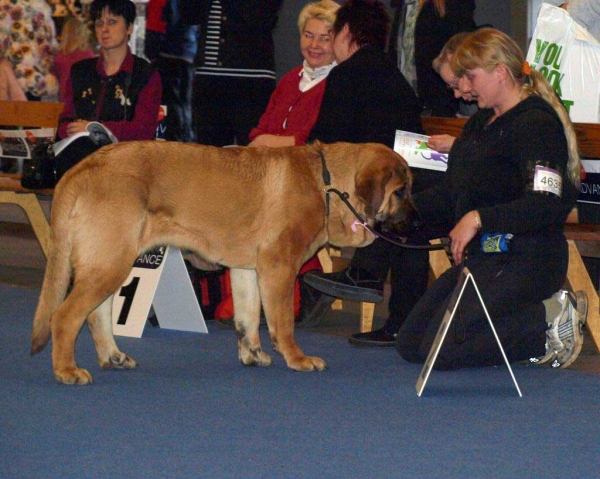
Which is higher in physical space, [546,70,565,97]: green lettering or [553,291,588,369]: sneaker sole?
[546,70,565,97]: green lettering

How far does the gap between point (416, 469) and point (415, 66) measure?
358 centimetres

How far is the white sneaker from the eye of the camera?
447cm

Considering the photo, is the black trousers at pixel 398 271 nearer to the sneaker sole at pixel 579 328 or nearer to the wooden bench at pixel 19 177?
the sneaker sole at pixel 579 328

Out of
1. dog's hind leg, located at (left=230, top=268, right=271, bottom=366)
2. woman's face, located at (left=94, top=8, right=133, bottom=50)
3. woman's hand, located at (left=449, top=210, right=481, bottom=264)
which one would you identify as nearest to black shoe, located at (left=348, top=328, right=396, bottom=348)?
dog's hind leg, located at (left=230, top=268, right=271, bottom=366)

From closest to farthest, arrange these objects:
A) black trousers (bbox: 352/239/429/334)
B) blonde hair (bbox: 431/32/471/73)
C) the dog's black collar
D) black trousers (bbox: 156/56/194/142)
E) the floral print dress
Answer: the dog's black collar, blonde hair (bbox: 431/32/471/73), black trousers (bbox: 352/239/429/334), black trousers (bbox: 156/56/194/142), the floral print dress

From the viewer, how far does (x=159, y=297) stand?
5.54 metres

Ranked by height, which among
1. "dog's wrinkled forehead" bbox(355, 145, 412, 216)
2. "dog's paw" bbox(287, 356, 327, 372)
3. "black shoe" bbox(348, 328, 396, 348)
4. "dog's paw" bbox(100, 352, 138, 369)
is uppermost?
"dog's wrinkled forehead" bbox(355, 145, 412, 216)

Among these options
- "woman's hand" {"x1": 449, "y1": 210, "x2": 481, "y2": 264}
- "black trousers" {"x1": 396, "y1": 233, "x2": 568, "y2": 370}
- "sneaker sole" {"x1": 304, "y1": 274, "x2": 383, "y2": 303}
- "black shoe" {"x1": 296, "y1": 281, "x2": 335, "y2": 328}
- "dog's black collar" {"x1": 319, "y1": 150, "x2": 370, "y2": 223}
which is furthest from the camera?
"black shoe" {"x1": 296, "y1": 281, "x2": 335, "y2": 328}

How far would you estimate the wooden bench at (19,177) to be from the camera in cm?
709

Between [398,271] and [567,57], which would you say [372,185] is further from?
[567,57]

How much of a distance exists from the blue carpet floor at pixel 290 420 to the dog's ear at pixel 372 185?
2.53 ft

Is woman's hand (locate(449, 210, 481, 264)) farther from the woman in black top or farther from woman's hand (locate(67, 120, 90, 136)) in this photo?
woman's hand (locate(67, 120, 90, 136))

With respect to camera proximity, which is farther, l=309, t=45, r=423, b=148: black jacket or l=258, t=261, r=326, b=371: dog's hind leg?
l=309, t=45, r=423, b=148: black jacket

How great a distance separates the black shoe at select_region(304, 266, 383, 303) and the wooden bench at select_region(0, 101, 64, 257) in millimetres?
2494
